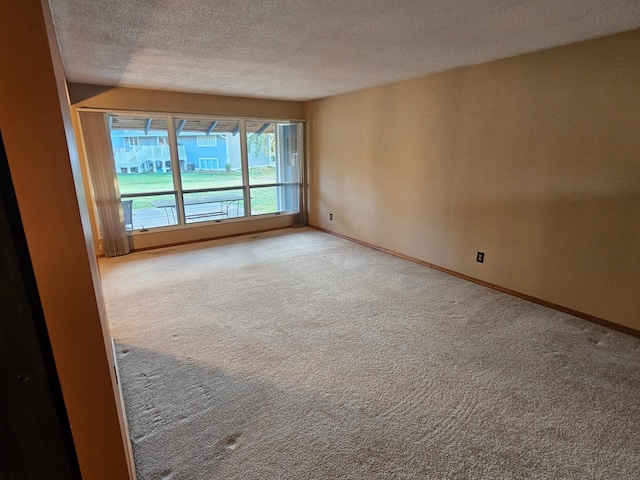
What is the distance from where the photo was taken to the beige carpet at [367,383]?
1.60 metres

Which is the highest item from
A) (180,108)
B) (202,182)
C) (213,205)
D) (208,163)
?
(180,108)

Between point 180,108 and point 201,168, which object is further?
point 201,168

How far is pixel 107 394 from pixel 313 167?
5607 mm

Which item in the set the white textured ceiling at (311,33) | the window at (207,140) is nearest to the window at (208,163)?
the window at (207,140)

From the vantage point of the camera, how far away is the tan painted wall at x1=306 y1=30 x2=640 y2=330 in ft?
8.51

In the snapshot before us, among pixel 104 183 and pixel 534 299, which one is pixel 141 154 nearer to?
pixel 104 183

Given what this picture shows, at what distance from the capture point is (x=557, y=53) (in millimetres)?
2816

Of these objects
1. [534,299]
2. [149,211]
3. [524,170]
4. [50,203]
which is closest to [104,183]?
[149,211]

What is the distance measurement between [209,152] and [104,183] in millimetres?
1680

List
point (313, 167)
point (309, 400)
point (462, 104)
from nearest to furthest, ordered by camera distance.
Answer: point (309, 400) → point (462, 104) → point (313, 167)

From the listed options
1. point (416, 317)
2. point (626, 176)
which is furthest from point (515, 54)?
point (416, 317)

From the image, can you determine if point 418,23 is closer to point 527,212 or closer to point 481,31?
point 481,31

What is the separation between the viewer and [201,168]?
544cm

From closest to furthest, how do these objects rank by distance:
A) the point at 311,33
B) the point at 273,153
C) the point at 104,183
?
1. the point at 311,33
2. the point at 104,183
3. the point at 273,153
